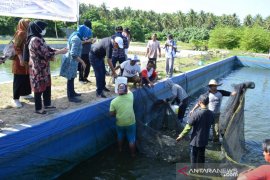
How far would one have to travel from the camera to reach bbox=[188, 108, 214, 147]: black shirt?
5.29 m

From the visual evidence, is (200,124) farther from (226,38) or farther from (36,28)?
(226,38)

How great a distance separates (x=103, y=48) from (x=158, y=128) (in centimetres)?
253

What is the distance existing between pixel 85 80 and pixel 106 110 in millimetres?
2151

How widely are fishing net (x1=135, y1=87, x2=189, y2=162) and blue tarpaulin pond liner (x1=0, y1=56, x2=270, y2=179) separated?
0.66ft

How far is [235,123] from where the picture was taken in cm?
656

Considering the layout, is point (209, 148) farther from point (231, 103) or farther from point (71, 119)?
point (71, 119)

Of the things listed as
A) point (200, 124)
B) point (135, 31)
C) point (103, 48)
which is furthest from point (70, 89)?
point (135, 31)

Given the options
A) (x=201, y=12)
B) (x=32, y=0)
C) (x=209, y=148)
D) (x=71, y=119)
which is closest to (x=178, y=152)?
(x=209, y=148)

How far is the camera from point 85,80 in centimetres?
919

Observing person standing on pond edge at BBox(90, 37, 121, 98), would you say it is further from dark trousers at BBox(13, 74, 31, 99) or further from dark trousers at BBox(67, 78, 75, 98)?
dark trousers at BBox(13, 74, 31, 99)

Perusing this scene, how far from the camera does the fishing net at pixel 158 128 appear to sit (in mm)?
6773

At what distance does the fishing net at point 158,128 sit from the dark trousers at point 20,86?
2.55 m

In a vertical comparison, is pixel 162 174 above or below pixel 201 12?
below

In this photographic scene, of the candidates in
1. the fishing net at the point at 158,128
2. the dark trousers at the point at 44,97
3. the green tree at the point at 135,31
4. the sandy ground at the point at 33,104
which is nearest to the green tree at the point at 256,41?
A: the green tree at the point at 135,31
